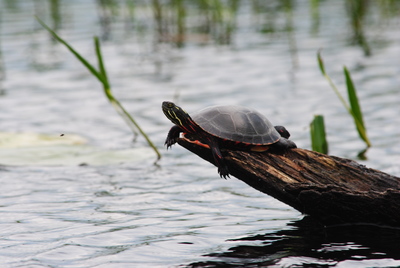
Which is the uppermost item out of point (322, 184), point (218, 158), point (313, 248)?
point (218, 158)

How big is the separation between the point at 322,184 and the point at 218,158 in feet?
2.80

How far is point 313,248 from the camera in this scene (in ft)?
15.3

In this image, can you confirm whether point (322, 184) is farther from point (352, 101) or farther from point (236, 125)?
point (352, 101)

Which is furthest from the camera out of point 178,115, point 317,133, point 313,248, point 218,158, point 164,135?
point 164,135

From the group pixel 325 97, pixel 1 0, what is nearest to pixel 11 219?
pixel 325 97

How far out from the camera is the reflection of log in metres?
4.82

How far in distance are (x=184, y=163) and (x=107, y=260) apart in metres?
3.23

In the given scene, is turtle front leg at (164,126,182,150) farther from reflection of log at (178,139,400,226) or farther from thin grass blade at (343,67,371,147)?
thin grass blade at (343,67,371,147)

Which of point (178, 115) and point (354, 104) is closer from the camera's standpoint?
point (178, 115)

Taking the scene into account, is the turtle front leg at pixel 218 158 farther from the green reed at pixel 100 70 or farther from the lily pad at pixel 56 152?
the lily pad at pixel 56 152

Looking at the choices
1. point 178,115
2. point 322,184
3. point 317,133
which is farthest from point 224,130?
point 317,133

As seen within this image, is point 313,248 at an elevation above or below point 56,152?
below

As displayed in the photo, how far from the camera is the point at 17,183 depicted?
6.63 meters

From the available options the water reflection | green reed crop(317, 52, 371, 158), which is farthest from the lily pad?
the water reflection
